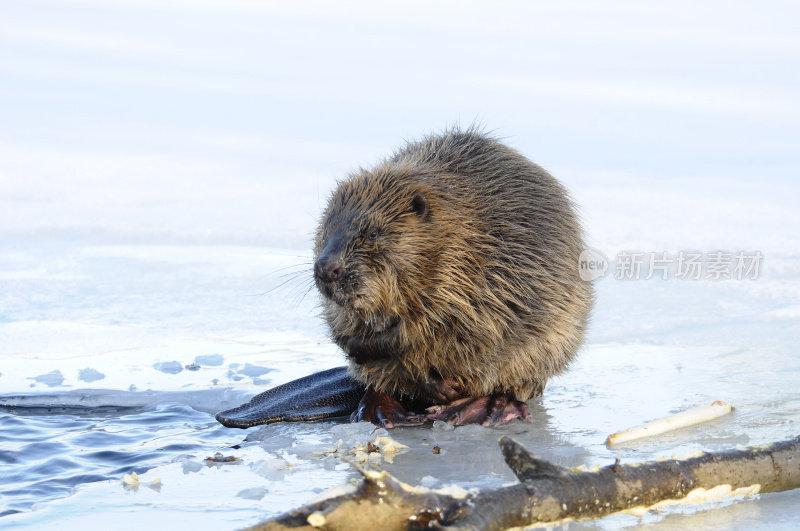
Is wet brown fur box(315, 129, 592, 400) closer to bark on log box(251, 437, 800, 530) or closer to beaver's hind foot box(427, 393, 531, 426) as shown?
beaver's hind foot box(427, 393, 531, 426)

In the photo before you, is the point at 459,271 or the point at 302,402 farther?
the point at 302,402

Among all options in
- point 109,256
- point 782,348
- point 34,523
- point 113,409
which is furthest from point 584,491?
point 109,256

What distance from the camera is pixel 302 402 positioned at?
3205mm

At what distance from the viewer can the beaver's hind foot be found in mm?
3041

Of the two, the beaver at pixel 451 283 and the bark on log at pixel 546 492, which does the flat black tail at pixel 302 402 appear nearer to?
the beaver at pixel 451 283

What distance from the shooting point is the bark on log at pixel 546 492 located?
1551 mm

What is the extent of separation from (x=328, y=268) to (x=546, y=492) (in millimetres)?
1253

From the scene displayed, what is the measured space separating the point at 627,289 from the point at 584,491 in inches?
149

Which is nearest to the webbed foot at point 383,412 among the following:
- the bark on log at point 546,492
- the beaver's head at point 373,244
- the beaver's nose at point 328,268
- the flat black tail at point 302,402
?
the flat black tail at point 302,402

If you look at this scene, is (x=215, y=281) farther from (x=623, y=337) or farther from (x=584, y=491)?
(x=584, y=491)

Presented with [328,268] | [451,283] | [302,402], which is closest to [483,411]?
[451,283]

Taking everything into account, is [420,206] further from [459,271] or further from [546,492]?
[546,492]

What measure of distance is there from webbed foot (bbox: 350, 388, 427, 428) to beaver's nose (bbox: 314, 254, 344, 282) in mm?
554

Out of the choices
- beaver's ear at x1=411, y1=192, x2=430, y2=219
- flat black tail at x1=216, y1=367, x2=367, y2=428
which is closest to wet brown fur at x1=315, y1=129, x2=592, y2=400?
beaver's ear at x1=411, y1=192, x2=430, y2=219
